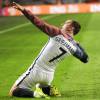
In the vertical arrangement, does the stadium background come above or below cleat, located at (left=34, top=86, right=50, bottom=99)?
below

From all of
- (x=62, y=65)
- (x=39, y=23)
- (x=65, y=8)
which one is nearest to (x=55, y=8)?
(x=65, y=8)

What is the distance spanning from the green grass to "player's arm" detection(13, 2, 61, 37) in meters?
1.50

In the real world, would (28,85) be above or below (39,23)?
below

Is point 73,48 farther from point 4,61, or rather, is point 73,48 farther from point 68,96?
point 4,61

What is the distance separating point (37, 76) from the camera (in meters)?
11.5

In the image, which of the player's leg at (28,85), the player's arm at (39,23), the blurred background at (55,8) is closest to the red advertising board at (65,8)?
the blurred background at (55,8)

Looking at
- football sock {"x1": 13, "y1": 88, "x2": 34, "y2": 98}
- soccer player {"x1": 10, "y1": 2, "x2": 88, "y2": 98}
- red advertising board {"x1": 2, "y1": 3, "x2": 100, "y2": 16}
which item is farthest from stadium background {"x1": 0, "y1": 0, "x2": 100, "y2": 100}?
red advertising board {"x1": 2, "y1": 3, "x2": 100, "y2": 16}

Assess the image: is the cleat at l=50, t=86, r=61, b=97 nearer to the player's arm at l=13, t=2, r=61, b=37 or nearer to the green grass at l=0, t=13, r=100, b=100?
the green grass at l=0, t=13, r=100, b=100

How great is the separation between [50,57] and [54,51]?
0.16 meters

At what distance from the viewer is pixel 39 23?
1080 cm

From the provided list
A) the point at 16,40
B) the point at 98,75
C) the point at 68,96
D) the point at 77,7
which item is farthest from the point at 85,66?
the point at 77,7

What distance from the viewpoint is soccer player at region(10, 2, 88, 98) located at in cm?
1125

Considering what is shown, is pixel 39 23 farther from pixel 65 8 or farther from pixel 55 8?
pixel 65 8

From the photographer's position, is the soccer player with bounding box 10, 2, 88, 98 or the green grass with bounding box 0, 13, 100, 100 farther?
the green grass with bounding box 0, 13, 100, 100
